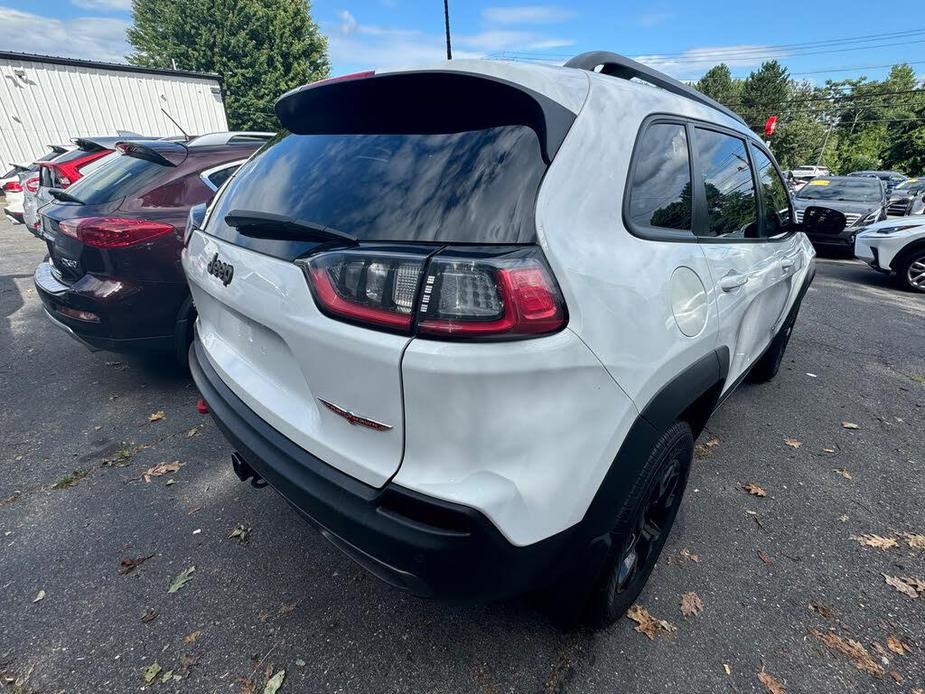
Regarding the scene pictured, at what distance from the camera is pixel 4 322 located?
495 centimetres

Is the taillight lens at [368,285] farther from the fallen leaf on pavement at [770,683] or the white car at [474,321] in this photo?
the fallen leaf on pavement at [770,683]

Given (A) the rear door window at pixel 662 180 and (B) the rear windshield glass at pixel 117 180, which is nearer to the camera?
(A) the rear door window at pixel 662 180

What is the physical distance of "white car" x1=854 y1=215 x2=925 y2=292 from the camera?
7.35m

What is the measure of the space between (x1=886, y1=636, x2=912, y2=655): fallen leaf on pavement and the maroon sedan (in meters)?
3.92

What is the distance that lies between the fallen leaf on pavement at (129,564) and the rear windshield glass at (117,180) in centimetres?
230

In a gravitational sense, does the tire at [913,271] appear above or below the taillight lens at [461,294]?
below

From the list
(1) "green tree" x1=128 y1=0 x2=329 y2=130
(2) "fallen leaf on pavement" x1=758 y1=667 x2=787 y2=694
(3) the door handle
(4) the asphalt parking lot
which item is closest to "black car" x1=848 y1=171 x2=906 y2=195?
(4) the asphalt parking lot

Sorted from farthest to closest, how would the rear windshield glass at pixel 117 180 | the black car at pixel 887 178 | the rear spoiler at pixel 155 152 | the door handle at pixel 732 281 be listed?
the black car at pixel 887 178, the rear spoiler at pixel 155 152, the rear windshield glass at pixel 117 180, the door handle at pixel 732 281

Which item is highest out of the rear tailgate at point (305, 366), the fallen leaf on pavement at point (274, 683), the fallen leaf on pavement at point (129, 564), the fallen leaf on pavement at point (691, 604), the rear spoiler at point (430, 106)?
the rear spoiler at point (430, 106)

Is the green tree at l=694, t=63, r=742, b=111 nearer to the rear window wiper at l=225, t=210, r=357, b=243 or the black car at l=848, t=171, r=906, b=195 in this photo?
the black car at l=848, t=171, r=906, b=195

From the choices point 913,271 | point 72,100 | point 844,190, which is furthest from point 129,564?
→ point 72,100

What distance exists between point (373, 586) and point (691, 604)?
132cm

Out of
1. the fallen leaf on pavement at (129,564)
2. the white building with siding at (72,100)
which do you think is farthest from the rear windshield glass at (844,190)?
the white building with siding at (72,100)

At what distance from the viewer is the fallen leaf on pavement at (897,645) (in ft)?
5.94
